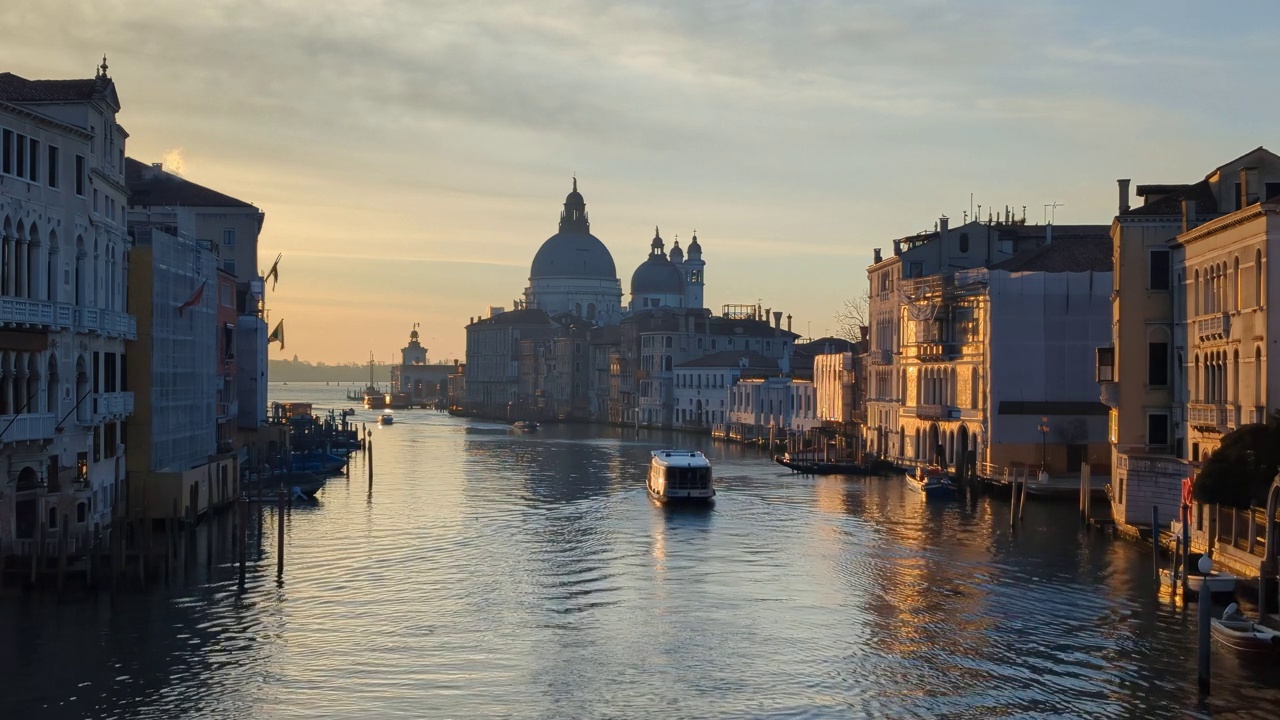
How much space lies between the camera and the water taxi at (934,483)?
47.7 m

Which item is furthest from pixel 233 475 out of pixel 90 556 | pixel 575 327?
pixel 575 327

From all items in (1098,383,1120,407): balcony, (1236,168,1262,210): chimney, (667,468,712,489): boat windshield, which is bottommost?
(667,468,712,489): boat windshield

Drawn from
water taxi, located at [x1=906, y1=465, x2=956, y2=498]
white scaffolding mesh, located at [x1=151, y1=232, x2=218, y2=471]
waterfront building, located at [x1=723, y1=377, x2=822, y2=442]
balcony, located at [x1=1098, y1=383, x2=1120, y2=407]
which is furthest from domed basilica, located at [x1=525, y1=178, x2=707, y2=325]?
balcony, located at [x1=1098, y1=383, x2=1120, y2=407]

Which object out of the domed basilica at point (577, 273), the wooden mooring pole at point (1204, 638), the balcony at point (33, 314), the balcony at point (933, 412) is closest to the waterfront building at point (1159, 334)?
the wooden mooring pole at point (1204, 638)

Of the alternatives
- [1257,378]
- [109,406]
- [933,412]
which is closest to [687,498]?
[933,412]

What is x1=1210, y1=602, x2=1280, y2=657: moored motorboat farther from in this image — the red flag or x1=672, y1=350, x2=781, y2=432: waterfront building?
x1=672, y1=350, x2=781, y2=432: waterfront building

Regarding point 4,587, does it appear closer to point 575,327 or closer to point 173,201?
point 173,201

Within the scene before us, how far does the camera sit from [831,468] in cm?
6006

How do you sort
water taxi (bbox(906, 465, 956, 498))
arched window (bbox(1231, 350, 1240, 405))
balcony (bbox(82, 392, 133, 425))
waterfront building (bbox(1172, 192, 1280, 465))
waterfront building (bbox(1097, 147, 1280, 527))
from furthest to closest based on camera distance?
water taxi (bbox(906, 465, 956, 498)) < waterfront building (bbox(1097, 147, 1280, 527)) < balcony (bbox(82, 392, 133, 425)) < arched window (bbox(1231, 350, 1240, 405)) < waterfront building (bbox(1172, 192, 1280, 465))

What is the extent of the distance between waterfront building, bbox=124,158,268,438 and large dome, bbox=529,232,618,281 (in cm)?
10221

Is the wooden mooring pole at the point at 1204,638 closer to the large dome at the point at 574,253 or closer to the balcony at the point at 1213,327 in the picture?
the balcony at the point at 1213,327

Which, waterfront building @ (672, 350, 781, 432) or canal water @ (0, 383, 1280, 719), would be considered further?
waterfront building @ (672, 350, 781, 432)

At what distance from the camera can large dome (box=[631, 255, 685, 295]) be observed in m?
142

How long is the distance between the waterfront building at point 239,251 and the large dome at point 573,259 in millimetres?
102214
